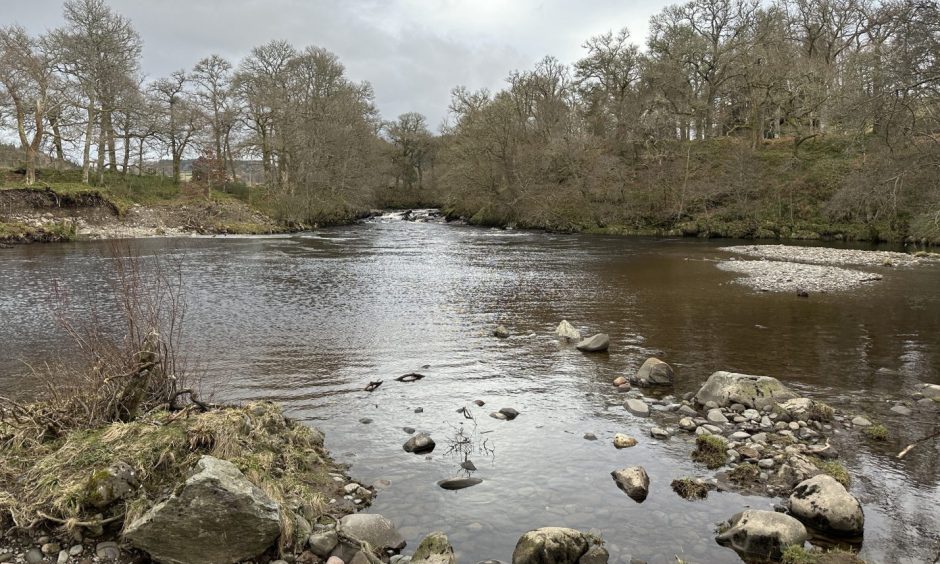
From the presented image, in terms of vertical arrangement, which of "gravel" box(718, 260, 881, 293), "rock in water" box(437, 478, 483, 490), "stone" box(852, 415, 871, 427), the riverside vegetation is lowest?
"rock in water" box(437, 478, 483, 490)

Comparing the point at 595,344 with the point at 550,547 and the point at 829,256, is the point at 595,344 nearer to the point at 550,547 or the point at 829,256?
the point at 550,547

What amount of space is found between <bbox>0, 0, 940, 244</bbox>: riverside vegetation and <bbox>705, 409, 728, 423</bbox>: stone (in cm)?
4188

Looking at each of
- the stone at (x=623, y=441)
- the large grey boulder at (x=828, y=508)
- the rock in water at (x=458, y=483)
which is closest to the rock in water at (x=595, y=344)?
the stone at (x=623, y=441)

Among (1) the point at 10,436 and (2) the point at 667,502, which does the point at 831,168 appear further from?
(1) the point at 10,436

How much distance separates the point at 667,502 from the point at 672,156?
5662 centimetres

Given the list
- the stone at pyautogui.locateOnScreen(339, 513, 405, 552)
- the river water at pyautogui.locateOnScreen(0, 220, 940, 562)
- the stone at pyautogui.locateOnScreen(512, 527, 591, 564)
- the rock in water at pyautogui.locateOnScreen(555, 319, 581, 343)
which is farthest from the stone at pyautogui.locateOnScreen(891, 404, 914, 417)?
the stone at pyautogui.locateOnScreen(339, 513, 405, 552)

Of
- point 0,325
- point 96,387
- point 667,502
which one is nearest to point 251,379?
point 96,387

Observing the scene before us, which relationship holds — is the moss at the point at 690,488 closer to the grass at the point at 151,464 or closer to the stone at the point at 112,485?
the grass at the point at 151,464

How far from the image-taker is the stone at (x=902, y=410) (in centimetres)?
943

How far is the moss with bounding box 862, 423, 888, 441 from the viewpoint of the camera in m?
8.45

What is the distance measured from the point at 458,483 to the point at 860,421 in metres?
6.43

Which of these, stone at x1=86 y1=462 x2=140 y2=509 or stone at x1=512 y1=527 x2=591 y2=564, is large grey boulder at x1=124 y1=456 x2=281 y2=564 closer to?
stone at x1=86 y1=462 x2=140 y2=509

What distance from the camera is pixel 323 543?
5.40m

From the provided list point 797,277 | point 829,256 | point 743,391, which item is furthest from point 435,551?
point 829,256
